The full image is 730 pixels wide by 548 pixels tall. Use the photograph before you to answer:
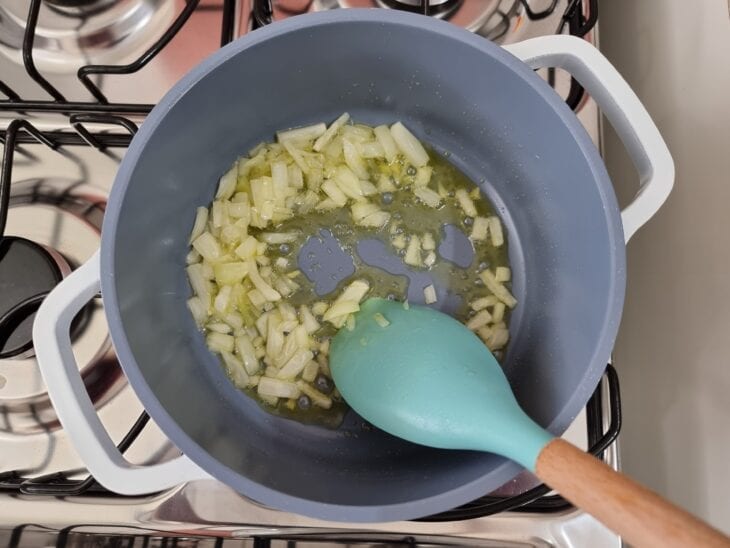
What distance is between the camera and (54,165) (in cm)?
74

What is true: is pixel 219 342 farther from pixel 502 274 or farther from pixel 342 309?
pixel 502 274

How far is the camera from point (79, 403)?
1.76ft

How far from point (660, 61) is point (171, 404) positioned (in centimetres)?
63

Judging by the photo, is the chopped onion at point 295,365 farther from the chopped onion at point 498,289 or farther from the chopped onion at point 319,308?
the chopped onion at point 498,289

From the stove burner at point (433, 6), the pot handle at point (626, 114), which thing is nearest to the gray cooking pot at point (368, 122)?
the pot handle at point (626, 114)

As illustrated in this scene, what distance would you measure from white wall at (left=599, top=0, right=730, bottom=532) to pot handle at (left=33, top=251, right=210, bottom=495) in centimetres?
48

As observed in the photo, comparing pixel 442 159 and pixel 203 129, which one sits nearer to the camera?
pixel 203 129

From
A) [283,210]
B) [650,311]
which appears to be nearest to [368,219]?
[283,210]

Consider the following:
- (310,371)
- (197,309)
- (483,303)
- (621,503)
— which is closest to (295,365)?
(310,371)

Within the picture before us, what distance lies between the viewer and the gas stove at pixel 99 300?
0.68m

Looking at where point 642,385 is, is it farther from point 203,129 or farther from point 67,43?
point 67,43

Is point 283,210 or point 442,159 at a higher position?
point 442,159

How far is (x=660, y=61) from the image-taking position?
73 cm

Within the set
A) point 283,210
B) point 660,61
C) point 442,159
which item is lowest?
point 283,210
